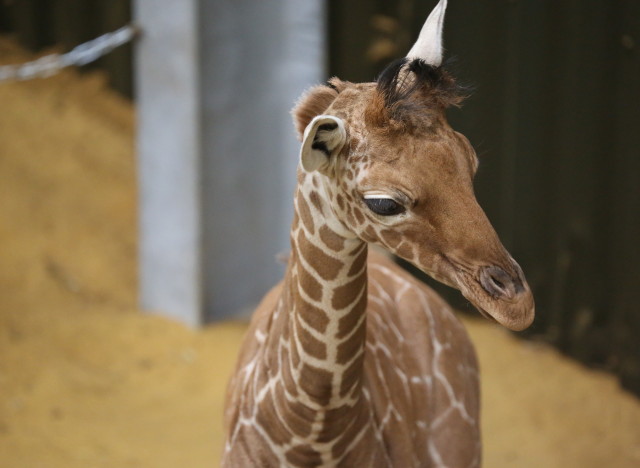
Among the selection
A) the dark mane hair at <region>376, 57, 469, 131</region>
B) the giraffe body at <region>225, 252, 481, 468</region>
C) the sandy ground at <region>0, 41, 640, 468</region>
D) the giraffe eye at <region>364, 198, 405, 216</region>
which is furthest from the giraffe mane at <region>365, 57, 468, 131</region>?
the sandy ground at <region>0, 41, 640, 468</region>

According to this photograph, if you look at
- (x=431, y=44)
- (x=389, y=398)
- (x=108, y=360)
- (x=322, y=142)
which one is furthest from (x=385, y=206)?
(x=108, y=360)

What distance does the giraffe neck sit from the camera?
2322 millimetres

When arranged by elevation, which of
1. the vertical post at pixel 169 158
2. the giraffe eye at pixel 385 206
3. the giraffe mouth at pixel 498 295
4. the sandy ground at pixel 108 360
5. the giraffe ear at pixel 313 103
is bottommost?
the sandy ground at pixel 108 360

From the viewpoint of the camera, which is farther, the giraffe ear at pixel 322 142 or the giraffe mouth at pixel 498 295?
the giraffe ear at pixel 322 142

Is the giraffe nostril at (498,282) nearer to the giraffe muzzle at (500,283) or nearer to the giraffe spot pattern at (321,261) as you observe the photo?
the giraffe muzzle at (500,283)

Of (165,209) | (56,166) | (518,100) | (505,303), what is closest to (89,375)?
(165,209)

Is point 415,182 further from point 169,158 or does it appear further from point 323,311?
point 169,158

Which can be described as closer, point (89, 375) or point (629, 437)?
point (629, 437)

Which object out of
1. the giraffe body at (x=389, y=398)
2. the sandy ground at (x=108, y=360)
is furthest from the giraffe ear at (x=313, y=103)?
the sandy ground at (x=108, y=360)

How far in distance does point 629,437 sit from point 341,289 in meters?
2.98

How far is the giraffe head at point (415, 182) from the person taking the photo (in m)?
2.03

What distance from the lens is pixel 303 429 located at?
2443 mm

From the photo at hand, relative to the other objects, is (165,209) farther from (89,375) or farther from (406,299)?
(406,299)

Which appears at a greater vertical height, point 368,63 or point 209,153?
point 368,63
